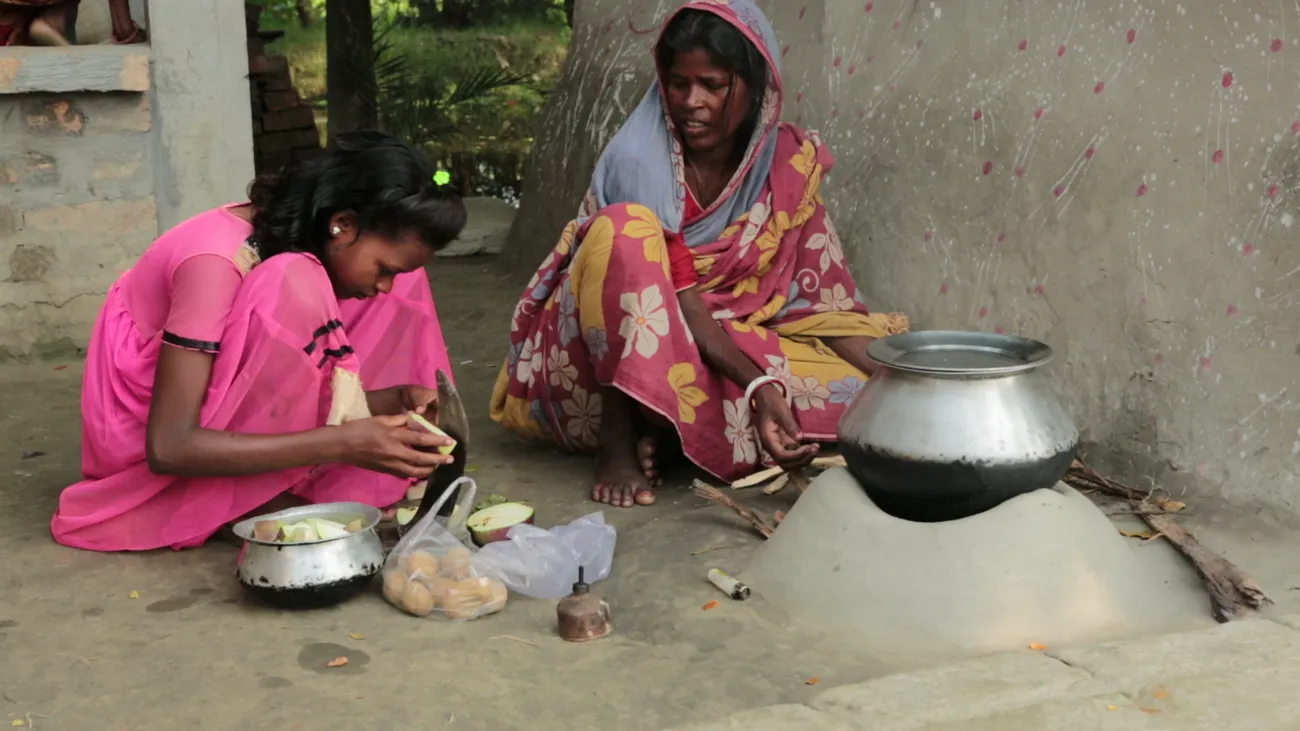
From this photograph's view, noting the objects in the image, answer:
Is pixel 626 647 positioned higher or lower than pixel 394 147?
lower

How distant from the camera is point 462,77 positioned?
12.0 meters

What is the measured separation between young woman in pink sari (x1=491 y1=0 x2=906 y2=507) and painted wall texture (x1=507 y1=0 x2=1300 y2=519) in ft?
1.25

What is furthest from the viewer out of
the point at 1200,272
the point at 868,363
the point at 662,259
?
the point at 868,363

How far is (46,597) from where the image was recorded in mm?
2973

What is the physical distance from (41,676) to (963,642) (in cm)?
178

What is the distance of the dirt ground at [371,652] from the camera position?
8.09 ft

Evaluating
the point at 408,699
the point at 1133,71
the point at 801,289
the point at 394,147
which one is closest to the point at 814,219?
the point at 801,289

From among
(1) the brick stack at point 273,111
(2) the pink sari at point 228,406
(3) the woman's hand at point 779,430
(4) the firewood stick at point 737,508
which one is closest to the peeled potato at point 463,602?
(2) the pink sari at point 228,406

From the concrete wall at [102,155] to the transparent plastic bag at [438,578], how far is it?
245cm

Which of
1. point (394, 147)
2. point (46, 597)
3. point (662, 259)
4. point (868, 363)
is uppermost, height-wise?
point (394, 147)

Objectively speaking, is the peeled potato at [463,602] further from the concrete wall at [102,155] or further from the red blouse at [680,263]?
the concrete wall at [102,155]

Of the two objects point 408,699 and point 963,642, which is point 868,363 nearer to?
point 963,642

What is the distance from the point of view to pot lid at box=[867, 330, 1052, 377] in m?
2.81

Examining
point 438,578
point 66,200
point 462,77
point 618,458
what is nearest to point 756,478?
point 618,458
